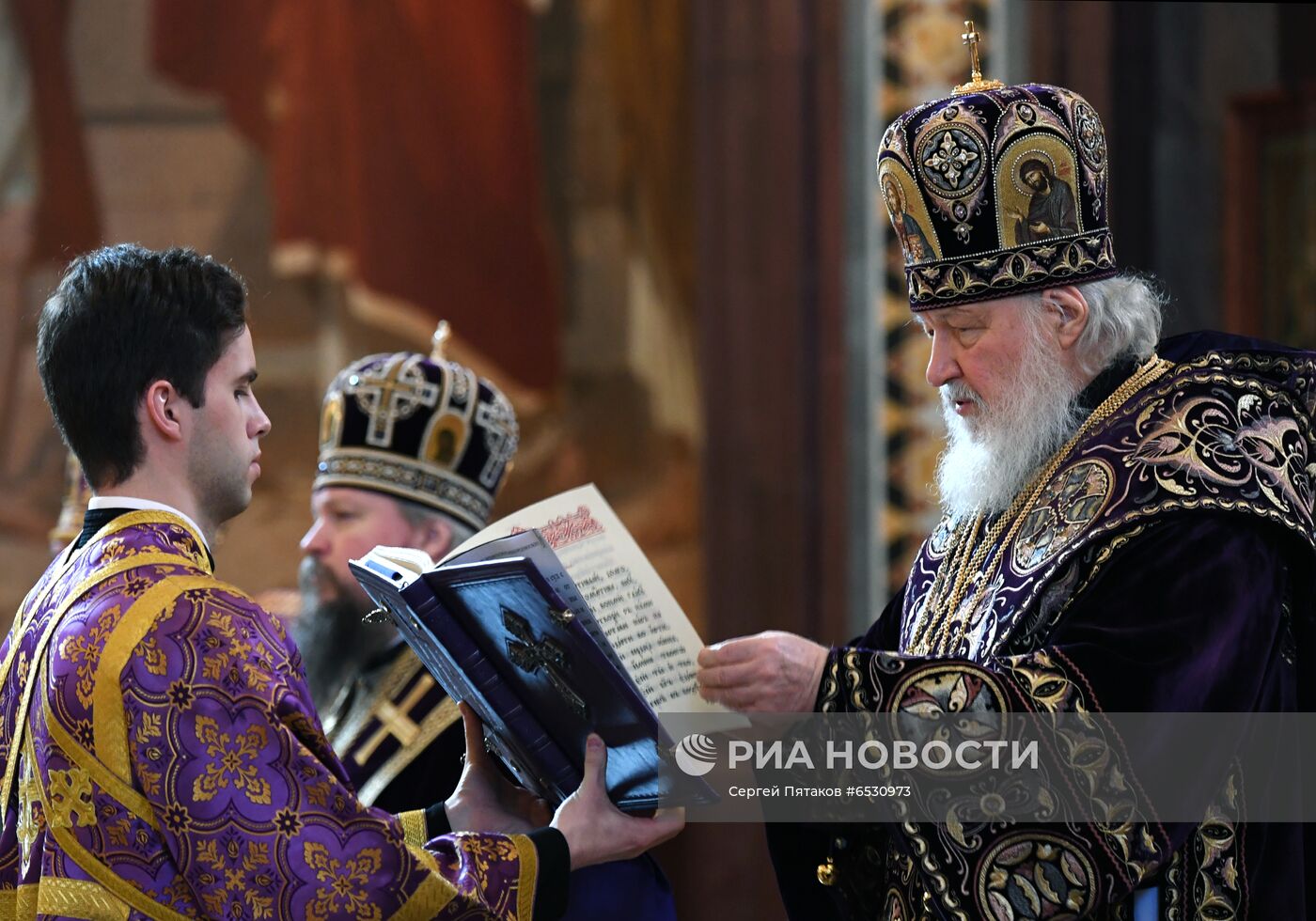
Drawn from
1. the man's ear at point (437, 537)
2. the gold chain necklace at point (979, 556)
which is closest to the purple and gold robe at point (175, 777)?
the gold chain necklace at point (979, 556)

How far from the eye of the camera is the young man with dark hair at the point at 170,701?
6.59ft

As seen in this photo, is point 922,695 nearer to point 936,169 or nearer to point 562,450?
point 936,169

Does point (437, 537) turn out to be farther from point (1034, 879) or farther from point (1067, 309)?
point (1034, 879)

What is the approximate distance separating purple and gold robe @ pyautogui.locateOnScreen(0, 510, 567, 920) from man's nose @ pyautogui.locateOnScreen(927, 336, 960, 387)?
4.12ft

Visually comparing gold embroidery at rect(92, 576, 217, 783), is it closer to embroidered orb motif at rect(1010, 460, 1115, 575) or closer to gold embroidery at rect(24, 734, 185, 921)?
gold embroidery at rect(24, 734, 185, 921)

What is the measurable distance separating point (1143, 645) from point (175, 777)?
54.9 inches

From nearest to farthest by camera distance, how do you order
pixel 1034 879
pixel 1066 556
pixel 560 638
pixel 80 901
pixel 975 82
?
pixel 80 901
pixel 560 638
pixel 1034 879
pixel 1066 556
pixel 975 82

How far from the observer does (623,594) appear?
2.42 meters

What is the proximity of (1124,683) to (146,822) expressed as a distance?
140 centimetres

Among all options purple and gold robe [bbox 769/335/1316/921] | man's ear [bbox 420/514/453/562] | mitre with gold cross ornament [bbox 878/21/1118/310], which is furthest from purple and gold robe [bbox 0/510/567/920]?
man's ear [bbox 420/514/453/562]

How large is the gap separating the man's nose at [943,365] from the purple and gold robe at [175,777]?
4.12 ft

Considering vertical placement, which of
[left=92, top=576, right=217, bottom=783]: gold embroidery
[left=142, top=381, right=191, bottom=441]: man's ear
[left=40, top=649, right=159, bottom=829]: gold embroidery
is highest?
[left=142, top=381, right=191, bottom=441]: man's ear

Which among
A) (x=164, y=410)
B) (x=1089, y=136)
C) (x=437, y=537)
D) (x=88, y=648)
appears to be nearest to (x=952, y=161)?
(x=1089, y=136)

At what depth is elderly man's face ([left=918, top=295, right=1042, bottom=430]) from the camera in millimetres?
2768
